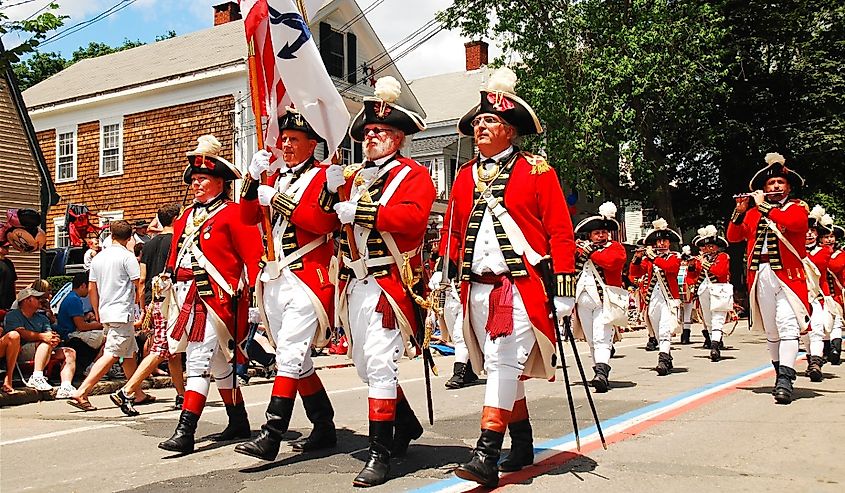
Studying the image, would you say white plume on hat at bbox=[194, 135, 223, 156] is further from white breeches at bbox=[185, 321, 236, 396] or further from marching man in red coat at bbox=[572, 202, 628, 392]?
marching man in red coat at bbox=[572, 202, 628, 392]

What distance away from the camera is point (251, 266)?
673 cm

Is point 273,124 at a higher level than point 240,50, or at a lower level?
lower

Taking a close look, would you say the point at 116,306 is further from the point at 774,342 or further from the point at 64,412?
the point at 774,342

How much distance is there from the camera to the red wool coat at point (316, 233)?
19.3 feet


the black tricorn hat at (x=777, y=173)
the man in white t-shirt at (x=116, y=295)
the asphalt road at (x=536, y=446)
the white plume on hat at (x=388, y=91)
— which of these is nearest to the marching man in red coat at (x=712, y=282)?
the asphalt road at (x=536, y=446)

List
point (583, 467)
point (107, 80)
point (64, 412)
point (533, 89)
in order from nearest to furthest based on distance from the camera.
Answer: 1. point (583, 467)
2. point (64, 412)
3. point (107, 80)
4. point (533, 89)

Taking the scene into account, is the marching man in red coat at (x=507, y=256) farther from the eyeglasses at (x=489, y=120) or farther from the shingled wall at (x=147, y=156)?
the shingled wall at (x=147, y=156)

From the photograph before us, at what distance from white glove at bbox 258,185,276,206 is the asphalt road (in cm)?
176

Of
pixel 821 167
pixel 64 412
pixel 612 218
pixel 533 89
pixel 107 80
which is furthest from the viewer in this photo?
pixel 821 167

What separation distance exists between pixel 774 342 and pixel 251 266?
5.58m

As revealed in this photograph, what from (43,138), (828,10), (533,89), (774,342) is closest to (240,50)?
(43,138)

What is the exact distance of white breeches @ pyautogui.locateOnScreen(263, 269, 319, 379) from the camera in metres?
5.83

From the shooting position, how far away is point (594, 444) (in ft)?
21.5

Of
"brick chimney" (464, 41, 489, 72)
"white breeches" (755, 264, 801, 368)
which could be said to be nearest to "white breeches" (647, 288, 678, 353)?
"white breeches" (755, 264, 801, 368)
